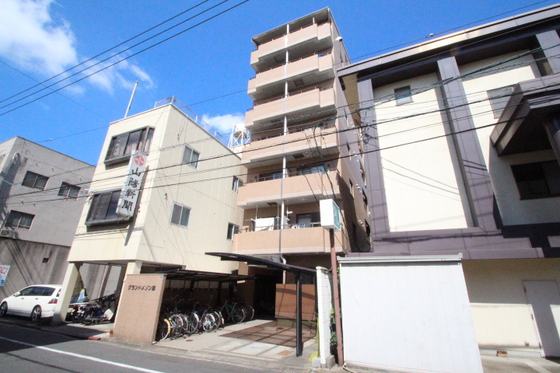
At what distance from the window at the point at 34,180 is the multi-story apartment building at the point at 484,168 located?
22.2 metres

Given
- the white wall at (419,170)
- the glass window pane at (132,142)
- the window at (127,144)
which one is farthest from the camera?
the glass window pane at (132,142)

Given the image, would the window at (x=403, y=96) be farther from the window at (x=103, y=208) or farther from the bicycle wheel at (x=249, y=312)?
the window at (x=103, y=208)

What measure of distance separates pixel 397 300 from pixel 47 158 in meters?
24.7

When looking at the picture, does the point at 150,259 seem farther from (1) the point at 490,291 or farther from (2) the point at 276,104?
(1) the point at 490,291

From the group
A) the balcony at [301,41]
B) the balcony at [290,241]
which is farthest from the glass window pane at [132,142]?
the balcony at [301,41]

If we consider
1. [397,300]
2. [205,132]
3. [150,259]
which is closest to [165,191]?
[150,259]

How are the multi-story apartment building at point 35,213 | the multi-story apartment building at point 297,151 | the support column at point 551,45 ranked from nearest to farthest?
the support column at point 551,45 → the multi-story apartment building at point 297,151 → the multi-story apartment building at point 35,213

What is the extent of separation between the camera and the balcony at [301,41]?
1611cm

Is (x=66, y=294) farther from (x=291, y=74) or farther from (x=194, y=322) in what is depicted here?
(x=291, y=74)

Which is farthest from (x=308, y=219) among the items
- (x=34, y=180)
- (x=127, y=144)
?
(x=34, y=180)

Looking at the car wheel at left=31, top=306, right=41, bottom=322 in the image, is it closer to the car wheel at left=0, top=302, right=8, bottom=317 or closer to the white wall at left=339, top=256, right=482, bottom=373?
the car wheel at left=0, top=302, right=8, bottom=317

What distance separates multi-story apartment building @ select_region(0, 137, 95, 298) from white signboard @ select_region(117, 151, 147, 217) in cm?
841

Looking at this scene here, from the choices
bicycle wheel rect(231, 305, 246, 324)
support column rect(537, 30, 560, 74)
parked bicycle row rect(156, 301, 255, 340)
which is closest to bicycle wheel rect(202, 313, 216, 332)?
parked bicycle row rect(156, 301, 255, 340)

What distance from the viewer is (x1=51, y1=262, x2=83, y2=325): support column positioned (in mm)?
11750
